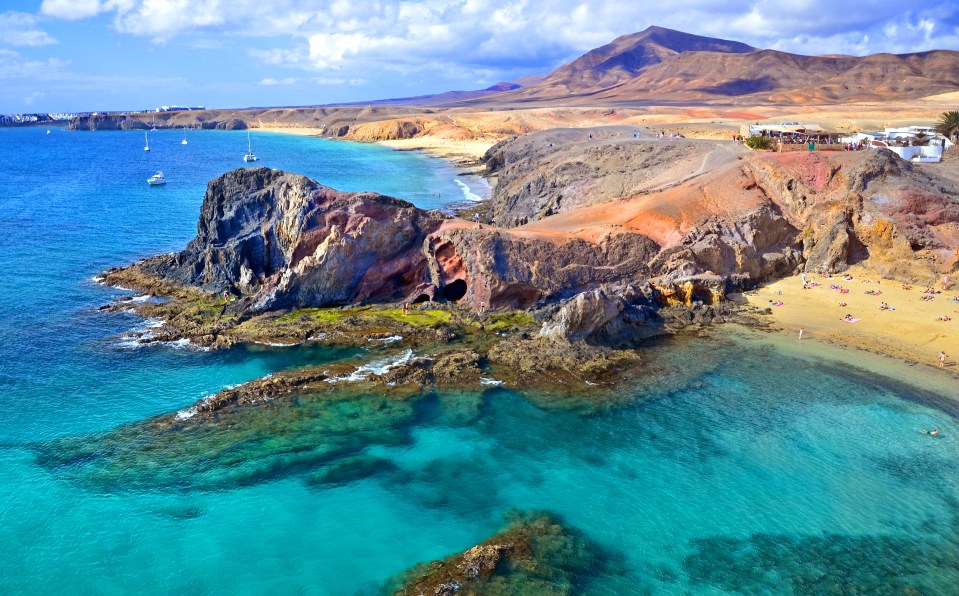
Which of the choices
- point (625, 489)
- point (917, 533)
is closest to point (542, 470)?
point (625, 489)

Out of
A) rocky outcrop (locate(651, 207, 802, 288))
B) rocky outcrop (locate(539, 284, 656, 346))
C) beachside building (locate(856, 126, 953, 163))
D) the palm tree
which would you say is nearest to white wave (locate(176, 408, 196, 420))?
rocky outcrop (locate(539, 284, 656, 346))

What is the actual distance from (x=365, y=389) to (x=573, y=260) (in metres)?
17.3

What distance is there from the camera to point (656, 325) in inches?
1577

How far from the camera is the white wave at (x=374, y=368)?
33688mm

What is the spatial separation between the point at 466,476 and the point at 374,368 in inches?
412

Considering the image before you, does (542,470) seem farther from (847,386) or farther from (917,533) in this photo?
(847,386)

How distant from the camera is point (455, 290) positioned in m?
44.6

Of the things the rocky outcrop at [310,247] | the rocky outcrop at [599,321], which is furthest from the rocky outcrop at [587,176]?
the rocky outcrop at [310,247]

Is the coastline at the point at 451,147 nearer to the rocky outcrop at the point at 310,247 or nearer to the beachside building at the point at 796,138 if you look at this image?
the beachside building at the point at 796,138

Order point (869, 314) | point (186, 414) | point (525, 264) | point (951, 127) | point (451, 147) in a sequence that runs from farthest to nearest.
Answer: point (451, 147) → point (951, 127) → point (525, 264) → point (869, 314) → point (186, 414)

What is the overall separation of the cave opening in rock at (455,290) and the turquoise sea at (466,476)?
36.8 ft

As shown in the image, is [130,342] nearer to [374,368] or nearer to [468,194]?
[374,368]

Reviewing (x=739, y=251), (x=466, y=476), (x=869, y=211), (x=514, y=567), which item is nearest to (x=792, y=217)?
(x=869, y=211)

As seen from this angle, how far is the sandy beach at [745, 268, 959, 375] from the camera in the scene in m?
36.9
